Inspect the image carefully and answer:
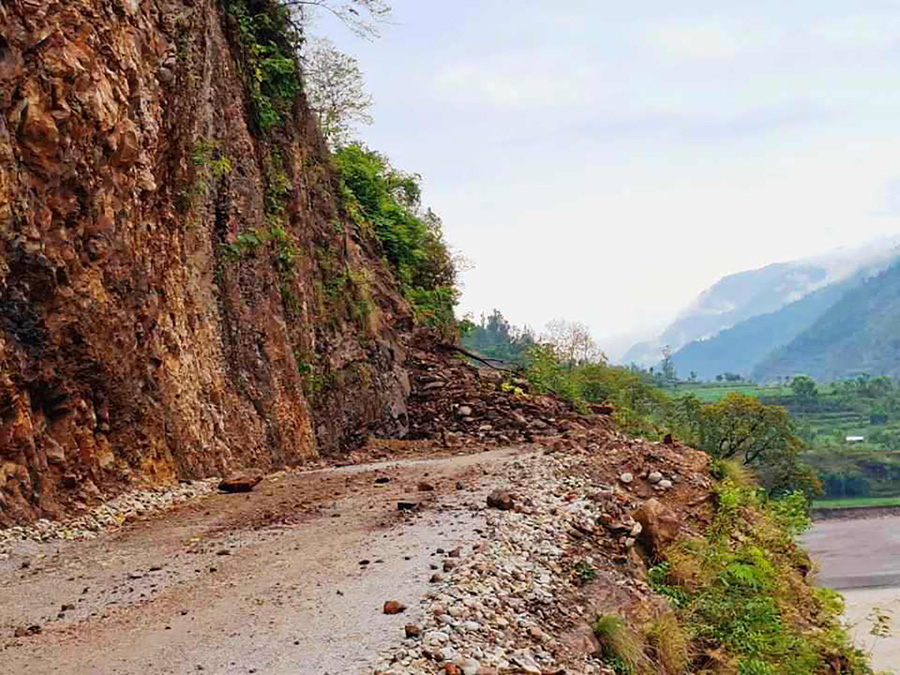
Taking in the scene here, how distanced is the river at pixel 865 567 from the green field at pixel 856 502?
106 inches

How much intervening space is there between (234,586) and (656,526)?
16.1 ft

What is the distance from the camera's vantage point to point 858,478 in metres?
70.0

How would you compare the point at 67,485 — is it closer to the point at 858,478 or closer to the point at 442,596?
the point at 442,596

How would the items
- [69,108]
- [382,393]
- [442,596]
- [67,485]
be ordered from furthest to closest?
1. [382,393]
2. [69,108]
3. [67,485]
4. [442,596]

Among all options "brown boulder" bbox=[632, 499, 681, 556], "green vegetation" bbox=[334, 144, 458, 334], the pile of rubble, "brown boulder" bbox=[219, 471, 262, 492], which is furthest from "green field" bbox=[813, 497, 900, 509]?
"brown boulder" bbox=[219, 471, 262, 492]

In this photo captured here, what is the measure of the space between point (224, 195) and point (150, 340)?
407 centimetres

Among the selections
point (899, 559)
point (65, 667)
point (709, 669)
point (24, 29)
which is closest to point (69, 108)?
point (24, 29)

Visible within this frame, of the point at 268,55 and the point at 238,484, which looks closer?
the point at 238,484

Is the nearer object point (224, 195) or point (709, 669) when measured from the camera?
point (709, 669)

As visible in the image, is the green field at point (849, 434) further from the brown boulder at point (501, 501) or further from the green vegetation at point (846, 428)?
the brown boulder at point (501, 501)

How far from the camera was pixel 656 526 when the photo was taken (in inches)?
357

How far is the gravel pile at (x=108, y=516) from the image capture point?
7398mm

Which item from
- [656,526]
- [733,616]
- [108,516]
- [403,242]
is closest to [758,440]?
[403,242]

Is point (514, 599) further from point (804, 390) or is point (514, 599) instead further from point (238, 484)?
point (804, 390)
